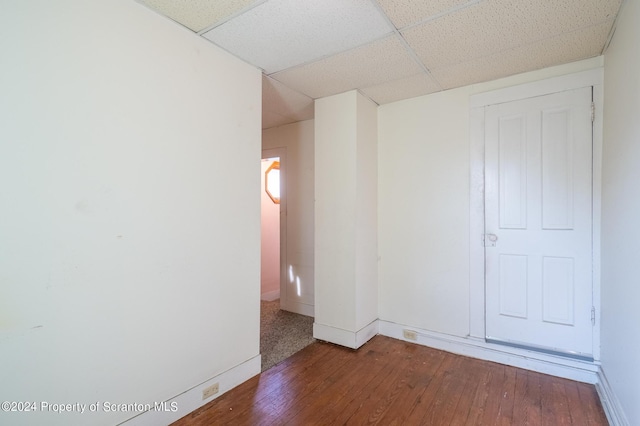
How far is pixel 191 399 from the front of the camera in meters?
1.88

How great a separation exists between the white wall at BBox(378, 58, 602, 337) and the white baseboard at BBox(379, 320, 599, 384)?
76mm

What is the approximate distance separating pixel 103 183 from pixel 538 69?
3206mm

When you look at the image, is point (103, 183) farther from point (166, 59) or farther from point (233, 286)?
point (233, 286)

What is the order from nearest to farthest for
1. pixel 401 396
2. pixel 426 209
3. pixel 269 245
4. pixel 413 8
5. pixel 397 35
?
pixel 413 8 → pixel 397 35 → pixel 401 396 → pixel 426 209 → pixel 269 245

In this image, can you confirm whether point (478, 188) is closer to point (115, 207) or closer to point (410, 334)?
point (410, 334)

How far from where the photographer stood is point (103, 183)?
153 cm

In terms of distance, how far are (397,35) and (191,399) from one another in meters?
2.72

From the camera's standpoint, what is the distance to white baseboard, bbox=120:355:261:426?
1676mm

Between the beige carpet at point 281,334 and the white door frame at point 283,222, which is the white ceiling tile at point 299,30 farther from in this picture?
the beige carpet at point 281,334

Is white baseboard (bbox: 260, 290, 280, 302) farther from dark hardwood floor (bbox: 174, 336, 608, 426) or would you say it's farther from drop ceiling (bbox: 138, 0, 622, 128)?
drop ceiling (bbox: 138, 0, 622, 128)

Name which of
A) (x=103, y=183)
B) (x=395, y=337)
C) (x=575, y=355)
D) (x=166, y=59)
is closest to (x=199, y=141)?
(x=166, y=59)

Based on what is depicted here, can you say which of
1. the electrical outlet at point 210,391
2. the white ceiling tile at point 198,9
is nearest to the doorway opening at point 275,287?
the electrical outlet at point 210,391

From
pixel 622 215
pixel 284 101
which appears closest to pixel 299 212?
pixel 284 101

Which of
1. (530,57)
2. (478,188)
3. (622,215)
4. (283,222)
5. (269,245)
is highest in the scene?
(530,57)
